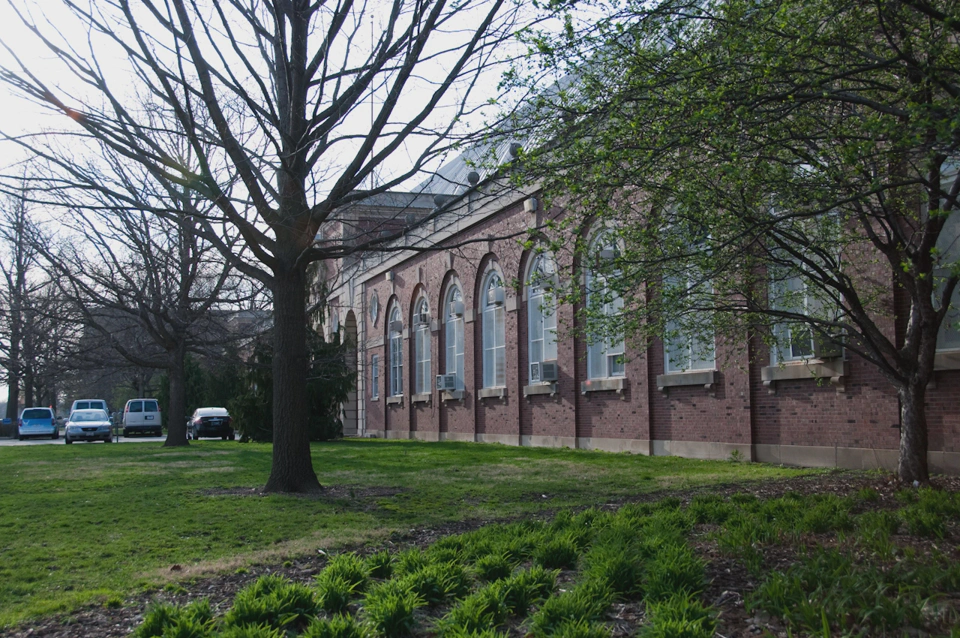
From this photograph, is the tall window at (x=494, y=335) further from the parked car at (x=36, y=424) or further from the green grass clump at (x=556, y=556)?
the parked car at (x=36, y=424)

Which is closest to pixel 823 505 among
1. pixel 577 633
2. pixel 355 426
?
pixel 577 633

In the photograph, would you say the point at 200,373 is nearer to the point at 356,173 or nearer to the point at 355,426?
the point at 355,426

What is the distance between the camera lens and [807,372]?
14.7m

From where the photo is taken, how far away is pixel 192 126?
11.1 metres

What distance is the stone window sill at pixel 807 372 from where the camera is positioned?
45.9 feet

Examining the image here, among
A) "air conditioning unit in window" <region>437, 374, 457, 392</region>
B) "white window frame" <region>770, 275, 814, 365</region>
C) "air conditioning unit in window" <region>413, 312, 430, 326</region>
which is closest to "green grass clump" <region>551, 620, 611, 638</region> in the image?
"white window frame" <region>770, 275, 814, 365</region>

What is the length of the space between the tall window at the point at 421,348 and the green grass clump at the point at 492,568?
85.5 feet

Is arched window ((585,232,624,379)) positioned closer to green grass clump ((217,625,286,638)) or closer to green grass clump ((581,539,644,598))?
green grass clump ((581,539,644,598))

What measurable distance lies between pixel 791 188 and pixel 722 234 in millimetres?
991

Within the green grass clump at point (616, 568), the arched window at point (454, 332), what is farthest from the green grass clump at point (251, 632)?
the arched window at point (454, 332)

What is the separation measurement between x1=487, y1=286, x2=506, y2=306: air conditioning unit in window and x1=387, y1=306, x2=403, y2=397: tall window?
868cm

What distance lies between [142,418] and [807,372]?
40.8m

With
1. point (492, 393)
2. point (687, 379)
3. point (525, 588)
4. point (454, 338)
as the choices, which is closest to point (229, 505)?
point (525, 588)

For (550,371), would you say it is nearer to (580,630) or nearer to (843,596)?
(843,596)
